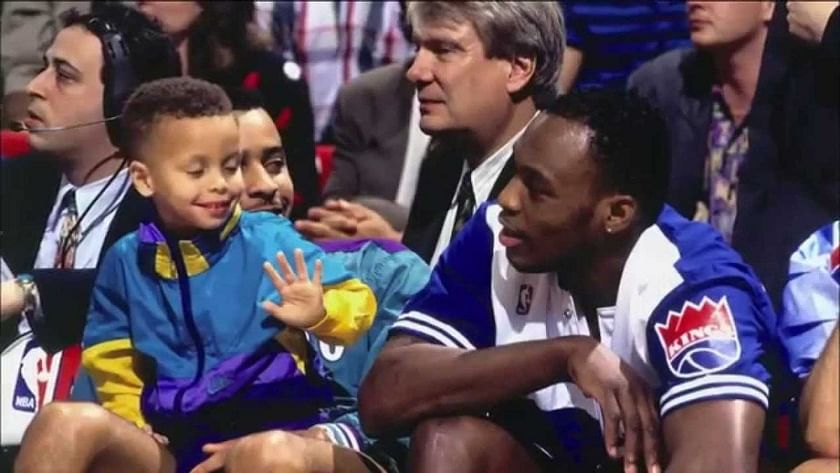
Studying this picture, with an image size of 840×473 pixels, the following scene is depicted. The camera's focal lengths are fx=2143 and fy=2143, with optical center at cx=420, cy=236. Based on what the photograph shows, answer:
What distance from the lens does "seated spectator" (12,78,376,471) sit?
3564 mm

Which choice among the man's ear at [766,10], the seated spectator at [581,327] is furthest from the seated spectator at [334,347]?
the man's ear at [766,10]

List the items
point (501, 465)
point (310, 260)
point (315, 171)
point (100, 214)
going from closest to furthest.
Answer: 1. point (501, 465)
2. point (310, 260)
3. point (100, 214)
4. point (315, 171)

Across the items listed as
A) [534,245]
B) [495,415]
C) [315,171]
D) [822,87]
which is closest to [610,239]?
[534,245]

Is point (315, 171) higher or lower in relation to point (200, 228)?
lower

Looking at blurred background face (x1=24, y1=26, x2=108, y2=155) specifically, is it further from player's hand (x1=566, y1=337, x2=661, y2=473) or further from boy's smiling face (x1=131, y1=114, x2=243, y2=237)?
player's hand (x1=566, y1=337, x2=661, y2=473)

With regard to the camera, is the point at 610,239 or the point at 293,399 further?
the point at 293,399

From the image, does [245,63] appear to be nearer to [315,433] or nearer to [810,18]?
[810,18]

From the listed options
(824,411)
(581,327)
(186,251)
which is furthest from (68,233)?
(824,411)

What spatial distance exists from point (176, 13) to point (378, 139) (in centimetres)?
59

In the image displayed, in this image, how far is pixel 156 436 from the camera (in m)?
3.54

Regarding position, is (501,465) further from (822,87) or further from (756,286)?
(822,87)

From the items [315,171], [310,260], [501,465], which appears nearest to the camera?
[501,465]

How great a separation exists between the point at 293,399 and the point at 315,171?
1264 millimetres

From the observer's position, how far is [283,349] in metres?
3.60
